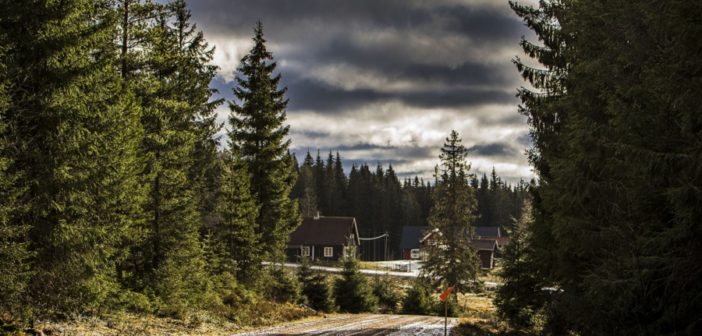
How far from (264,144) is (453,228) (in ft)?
74.8

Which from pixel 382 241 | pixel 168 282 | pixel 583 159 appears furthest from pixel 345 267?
pixel 382 241

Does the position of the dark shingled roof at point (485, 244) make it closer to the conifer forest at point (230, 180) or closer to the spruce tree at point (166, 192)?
Answer: the conifer forest at point (230, 180)

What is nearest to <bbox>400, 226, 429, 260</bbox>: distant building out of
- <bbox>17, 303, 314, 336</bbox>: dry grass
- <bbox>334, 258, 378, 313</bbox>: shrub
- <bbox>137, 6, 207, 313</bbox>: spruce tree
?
<bbox>334, 258, 378, 313</bbox>: shrub

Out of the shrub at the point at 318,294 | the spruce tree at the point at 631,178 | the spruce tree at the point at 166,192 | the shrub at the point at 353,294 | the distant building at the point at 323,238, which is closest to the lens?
the spruce tree at the point at 631,178

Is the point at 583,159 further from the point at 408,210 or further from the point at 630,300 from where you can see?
the point at 408,210

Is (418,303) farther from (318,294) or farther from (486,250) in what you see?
(486,250)

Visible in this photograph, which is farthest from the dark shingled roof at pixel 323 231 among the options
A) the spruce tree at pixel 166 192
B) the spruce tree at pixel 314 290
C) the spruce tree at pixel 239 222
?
the spruce tree at pixel 166 192

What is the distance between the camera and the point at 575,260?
13.2m

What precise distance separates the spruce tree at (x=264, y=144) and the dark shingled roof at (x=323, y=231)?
48.7 m

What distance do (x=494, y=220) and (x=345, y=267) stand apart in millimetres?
104720

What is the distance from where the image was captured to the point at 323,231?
79188mm

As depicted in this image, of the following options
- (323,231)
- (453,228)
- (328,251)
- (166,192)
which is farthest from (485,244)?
(166,192)

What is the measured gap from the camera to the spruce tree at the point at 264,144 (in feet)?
93.6

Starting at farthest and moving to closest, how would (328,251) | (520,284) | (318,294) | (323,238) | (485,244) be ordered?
(485,244) < (328,251) < (323,238) < (318,294) < (520,284)
